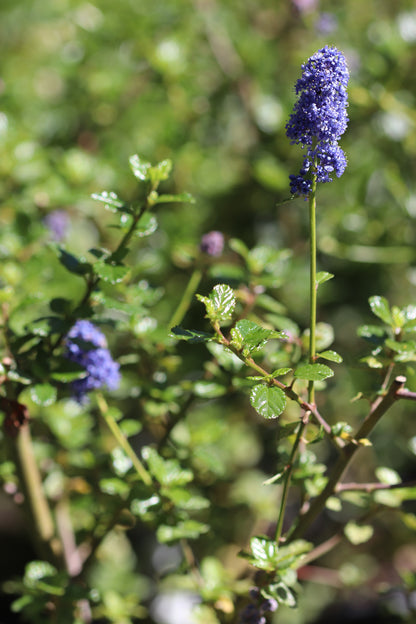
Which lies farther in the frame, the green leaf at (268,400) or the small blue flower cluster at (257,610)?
the small blue flower cluster at (257,610)

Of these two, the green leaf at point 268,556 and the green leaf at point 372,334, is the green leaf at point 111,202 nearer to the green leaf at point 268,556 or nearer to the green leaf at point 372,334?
the green leaf at point 372,334

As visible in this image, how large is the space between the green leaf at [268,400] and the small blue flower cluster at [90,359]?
0.99ft

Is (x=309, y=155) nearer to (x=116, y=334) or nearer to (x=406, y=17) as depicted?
(x=116, y=334)

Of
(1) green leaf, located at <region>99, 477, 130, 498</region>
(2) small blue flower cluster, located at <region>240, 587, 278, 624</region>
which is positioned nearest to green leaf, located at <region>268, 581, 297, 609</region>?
(2) small blue flower cluster, located at <region>240, 587, 278, 624</region>

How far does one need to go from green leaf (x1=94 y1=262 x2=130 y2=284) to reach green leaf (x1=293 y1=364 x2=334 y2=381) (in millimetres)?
256

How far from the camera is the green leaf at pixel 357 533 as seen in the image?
3.33 feet

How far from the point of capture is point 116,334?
175 centimetres

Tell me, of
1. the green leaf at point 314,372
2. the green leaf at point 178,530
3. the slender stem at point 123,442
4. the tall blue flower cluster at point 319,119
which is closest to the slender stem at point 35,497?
the slender stem at point 123,442

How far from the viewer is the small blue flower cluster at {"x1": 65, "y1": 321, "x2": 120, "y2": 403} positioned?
0.96 metres

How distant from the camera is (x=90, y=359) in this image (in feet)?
3.17

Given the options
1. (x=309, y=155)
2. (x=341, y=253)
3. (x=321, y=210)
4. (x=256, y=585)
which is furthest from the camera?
(x=321, y=210)

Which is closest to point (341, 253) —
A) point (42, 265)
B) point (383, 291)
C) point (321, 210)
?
point (321, 210)

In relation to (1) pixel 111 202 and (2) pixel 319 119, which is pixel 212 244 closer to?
(1) pixel 111 202

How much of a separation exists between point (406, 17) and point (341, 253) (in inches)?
27.0
